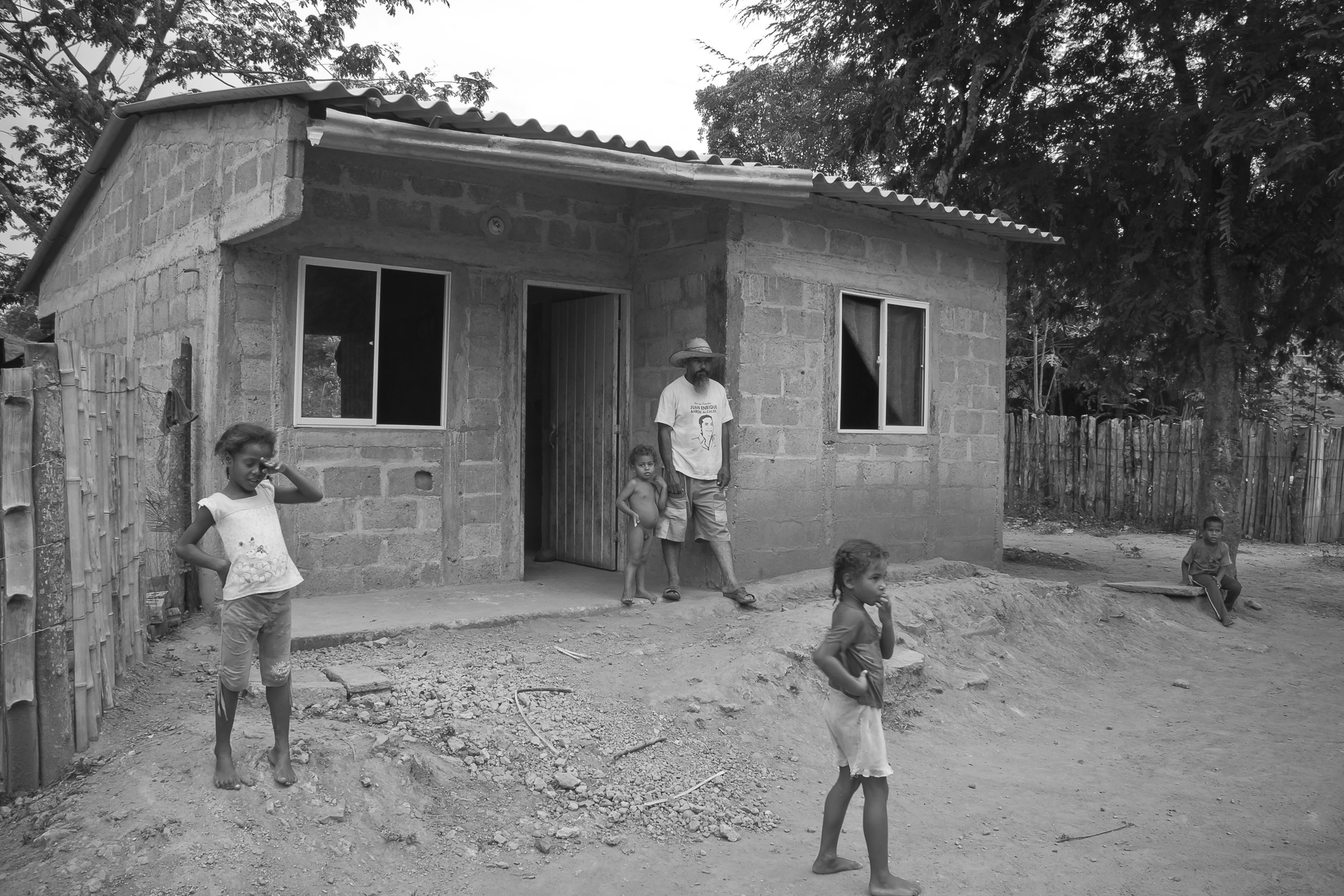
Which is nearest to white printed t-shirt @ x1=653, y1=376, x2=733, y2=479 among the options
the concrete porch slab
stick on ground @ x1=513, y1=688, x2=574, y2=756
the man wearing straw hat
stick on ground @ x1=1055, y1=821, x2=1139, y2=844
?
the man wearing straw hat

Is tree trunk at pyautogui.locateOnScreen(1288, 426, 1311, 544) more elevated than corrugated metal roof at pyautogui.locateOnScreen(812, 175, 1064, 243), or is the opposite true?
corrugated metal roof at pyautogui.locateOnScreen(812, 175, 1064, 243)

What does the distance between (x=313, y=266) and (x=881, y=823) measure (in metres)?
5.07

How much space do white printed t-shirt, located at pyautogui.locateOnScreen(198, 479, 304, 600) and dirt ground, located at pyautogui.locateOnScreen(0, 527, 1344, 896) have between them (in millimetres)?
727

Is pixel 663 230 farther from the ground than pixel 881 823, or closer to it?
farther from the ground

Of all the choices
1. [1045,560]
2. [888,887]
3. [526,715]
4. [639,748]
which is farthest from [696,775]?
[1045,560]

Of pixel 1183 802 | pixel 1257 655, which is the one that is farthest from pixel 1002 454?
pixel 1183 802

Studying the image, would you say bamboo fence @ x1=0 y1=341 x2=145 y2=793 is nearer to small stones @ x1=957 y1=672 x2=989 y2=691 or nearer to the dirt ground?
the dirt ground

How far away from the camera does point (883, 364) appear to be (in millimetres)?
8758

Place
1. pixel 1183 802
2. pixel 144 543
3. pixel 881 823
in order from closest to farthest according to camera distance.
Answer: pixel 881 823 < pixel 1183 802 < pixel 144 543

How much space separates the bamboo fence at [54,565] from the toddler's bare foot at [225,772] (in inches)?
24.9

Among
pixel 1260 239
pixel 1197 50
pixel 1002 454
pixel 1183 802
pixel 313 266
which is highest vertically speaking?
pixel 1197 50

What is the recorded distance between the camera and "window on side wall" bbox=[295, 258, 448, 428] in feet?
22.9

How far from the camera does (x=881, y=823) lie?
3.76 metres

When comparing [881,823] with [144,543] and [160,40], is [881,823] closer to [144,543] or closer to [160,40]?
[144,543]
